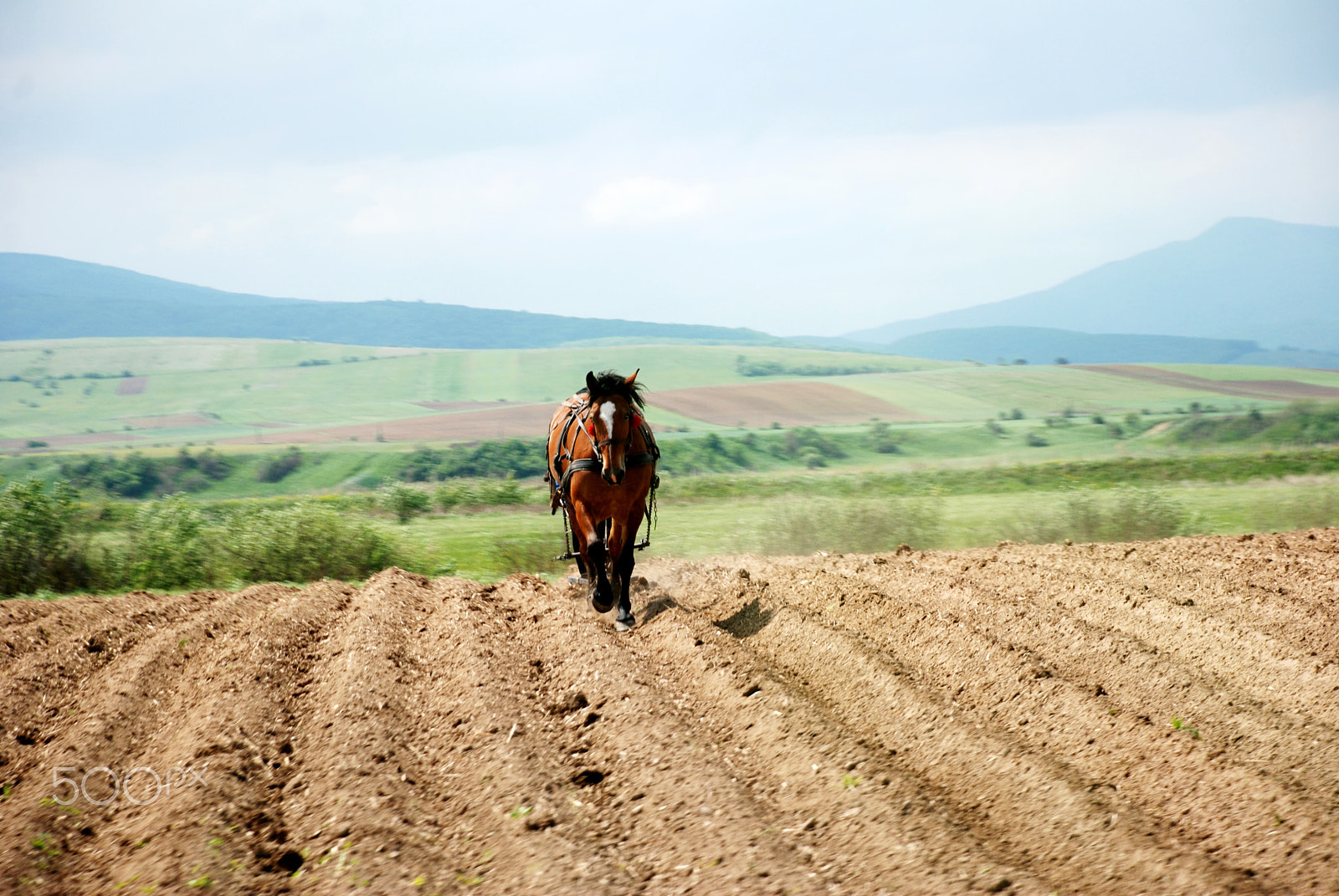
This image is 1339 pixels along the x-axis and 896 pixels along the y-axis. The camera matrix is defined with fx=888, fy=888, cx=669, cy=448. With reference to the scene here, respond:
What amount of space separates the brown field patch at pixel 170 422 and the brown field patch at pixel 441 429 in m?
8.92

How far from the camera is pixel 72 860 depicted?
440 cm

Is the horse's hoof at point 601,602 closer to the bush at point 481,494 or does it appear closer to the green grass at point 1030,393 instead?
the bush at point 481,494

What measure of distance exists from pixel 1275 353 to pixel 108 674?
17585 centimetres

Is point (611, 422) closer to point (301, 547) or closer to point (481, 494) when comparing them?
point (301, 547)

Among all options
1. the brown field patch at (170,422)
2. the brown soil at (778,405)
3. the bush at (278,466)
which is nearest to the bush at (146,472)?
the bush at (278,466)

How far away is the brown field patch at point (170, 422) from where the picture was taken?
5356cm

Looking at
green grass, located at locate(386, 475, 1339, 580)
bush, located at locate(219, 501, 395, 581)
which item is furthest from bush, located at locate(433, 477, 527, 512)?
bush, located at locate(219, 501, 395, 581)

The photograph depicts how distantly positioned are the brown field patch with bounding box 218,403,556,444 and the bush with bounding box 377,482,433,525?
18713mm

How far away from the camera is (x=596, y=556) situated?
9.33m

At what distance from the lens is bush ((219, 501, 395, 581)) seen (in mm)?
14820

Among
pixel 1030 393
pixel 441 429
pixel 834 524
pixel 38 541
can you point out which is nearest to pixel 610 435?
pixel 834 524

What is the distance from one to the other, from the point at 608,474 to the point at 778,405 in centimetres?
4243

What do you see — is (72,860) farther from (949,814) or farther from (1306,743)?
(1306,743)

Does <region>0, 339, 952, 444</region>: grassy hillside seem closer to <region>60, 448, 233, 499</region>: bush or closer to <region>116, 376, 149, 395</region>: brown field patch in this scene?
<region>116, 376, 149, 395</region>: brown field patch
